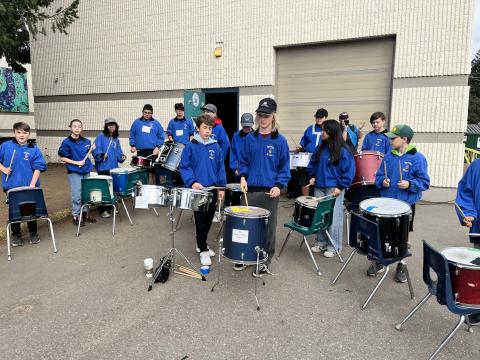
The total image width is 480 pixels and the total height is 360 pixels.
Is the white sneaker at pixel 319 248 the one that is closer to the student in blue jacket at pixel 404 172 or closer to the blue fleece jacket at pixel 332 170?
the blue fleece jacket at pixel 332 170

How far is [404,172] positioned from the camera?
13.7 ft

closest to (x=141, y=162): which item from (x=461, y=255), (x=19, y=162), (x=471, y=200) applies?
(x=19, y=162)

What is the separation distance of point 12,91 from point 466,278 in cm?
2617

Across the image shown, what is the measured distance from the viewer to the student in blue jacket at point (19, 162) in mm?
5266

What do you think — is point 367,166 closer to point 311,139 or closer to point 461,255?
point 311,139

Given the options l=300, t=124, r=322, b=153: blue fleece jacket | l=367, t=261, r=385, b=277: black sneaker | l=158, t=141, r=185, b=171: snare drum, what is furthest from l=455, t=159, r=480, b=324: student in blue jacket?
l=158, t=141, r=185, b=171: snare drum

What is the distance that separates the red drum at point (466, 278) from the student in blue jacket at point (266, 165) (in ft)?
6.69

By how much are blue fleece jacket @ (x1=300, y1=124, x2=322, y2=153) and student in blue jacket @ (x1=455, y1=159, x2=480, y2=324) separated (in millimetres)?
4007

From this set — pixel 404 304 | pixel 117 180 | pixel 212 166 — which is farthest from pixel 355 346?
pixel 117 180

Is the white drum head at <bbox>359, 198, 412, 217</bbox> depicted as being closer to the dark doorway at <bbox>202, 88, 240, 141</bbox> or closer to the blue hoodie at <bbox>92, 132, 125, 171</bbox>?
the blue hoodie at <bbox>92, 132, 125, 171</bbox>

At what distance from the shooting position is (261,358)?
110 inches

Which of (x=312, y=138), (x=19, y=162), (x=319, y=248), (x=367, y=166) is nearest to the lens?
(x=367, y=166)

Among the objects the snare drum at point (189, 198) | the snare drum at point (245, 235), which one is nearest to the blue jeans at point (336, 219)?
the snare drum at point (245, 235)

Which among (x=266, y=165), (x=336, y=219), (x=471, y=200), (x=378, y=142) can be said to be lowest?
(x=336, y=219)
